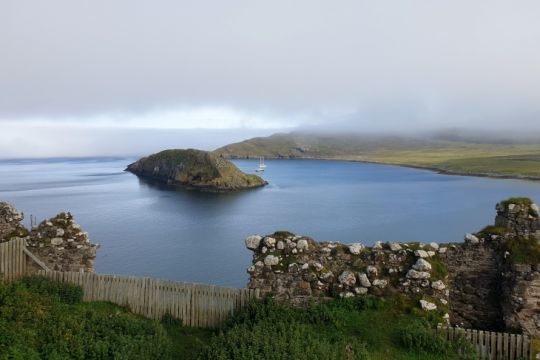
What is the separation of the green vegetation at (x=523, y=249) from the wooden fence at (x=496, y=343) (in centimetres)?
192

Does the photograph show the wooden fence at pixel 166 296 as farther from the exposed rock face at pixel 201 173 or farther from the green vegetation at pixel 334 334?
the exposed rock face at pixel 201 173

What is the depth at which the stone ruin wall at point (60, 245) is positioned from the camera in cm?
1435

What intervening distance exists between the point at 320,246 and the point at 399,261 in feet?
7.67

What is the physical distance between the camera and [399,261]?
11484mm

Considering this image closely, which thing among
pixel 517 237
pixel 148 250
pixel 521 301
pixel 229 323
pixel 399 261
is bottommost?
pixel 148 250

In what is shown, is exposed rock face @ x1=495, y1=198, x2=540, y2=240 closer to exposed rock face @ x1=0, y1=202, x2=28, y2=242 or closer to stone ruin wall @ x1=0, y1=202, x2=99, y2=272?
stone ruin wall @ x1=0, y1=202, x2=99, y2=272

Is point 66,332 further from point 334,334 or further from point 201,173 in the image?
point 201,173

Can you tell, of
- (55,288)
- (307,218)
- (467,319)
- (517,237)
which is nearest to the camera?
(517,237)

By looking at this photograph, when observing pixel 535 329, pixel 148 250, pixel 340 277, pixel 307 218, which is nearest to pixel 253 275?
pixel 340 277

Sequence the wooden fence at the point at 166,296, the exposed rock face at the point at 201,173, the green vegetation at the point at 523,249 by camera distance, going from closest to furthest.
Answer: the green vegetation at the point at 523,249, the wooden fence at the point at 166,296, the exposed rock face at the point at 201,173

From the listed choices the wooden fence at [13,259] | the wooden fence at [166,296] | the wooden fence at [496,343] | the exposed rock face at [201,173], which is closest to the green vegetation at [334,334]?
the wooden fence at [496,343]

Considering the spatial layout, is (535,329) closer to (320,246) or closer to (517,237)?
(517,237)

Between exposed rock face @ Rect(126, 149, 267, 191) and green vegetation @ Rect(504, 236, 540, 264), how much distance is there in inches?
3839

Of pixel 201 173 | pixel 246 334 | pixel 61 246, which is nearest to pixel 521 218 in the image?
pixel 246 334
